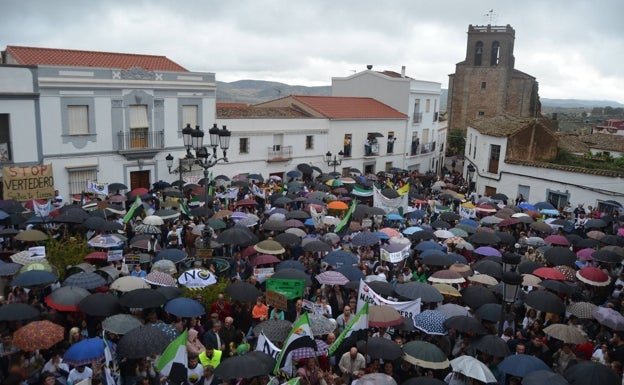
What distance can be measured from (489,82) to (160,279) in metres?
58.1

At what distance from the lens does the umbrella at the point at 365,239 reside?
14891mm

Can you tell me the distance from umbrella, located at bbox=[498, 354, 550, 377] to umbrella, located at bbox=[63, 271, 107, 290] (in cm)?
728

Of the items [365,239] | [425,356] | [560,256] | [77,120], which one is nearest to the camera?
[425,356]

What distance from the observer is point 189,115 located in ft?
92.8

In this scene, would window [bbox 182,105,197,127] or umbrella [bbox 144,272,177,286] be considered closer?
umbrella [bbox 144,272,177,286]

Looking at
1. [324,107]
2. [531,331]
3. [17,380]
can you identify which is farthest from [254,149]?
[17,380]

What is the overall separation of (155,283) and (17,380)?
392 centimetres

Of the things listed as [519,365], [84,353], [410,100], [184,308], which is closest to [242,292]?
[184,308]

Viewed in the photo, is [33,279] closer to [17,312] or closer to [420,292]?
[17,312]

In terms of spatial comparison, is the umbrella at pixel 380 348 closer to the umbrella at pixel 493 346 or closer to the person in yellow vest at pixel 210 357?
the umbrella at pixel 493 346

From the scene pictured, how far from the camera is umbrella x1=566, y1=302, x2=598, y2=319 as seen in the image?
10.7 meters

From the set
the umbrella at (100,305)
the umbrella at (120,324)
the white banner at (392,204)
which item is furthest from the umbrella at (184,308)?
the white banner at (392,204)

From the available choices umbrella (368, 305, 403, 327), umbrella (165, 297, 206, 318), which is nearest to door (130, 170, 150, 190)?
umbrella (165, 297, 206, 318)

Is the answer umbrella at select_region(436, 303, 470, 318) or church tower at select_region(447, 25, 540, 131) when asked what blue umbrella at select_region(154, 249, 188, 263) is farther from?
church tower at select_region(447, 25, 540, 131)
